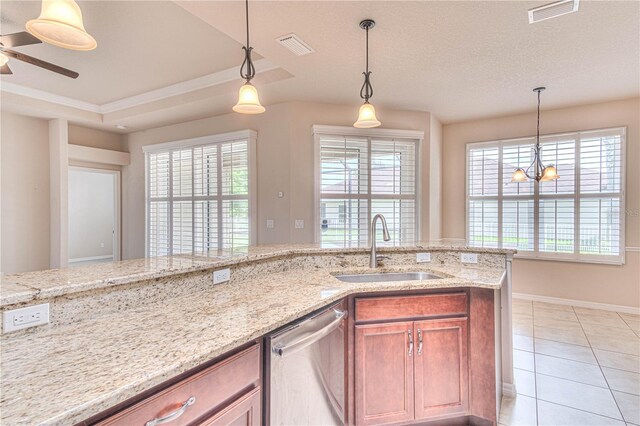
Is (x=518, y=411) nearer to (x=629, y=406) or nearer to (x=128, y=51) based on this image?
(x=629, y=406)

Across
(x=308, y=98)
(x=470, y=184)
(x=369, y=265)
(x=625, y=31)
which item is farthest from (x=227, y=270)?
(x=470, y=184)

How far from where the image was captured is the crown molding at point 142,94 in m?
3.74

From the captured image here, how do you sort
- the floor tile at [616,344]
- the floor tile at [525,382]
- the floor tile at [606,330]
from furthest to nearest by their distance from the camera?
the floor tile at [606,330], the floor tile at [616,344], the floor tile at [525,382]

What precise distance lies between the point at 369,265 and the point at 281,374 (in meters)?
1.21

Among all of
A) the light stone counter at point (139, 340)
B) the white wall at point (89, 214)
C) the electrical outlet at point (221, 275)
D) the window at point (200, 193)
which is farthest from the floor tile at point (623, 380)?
the white wall at point (89, 214)

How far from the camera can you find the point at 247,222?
4.47 metres

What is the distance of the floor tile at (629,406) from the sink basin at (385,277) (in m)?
1.53

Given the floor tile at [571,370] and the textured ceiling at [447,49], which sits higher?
the textured ceiling at [447,49]

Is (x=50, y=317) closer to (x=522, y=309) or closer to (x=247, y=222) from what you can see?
(x=247, y=222)

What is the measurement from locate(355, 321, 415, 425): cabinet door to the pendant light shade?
206 centimetres

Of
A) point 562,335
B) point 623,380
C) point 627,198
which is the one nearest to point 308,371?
point 623,380

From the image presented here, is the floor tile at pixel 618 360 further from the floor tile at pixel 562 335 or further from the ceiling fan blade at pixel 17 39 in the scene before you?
the ceiling fan blade at pixel 17 39

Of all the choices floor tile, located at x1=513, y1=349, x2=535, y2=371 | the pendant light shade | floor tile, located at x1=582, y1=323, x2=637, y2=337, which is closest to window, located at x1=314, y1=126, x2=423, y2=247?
floor tile, located at x1=513, y1=349, x2=535, y2=371

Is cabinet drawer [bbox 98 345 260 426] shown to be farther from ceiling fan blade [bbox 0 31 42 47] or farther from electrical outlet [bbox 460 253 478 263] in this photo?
ceiling fan blade [bbox 0 31 42 47]
